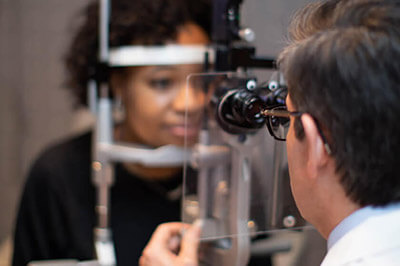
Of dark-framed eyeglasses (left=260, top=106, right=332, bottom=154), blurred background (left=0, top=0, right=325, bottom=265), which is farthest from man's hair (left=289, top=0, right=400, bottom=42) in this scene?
blurred background (left=0, top=0, right=325, bottom=265)

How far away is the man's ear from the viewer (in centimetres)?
53

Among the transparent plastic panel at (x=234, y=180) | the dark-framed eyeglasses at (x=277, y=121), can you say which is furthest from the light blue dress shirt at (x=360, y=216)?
the transparent plastic panel at (x=234, y=180)

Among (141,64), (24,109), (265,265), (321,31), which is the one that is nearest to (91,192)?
(141,64)

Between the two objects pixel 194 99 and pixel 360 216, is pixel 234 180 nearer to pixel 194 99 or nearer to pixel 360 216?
pixel 194 99

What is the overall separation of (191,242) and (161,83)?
0.55 meters

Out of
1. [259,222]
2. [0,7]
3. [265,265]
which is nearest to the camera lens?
[259,222]

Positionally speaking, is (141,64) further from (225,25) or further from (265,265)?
(265,265)

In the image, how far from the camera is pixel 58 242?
1.32m

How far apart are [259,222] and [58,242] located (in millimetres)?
767

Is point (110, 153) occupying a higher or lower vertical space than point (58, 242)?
higher

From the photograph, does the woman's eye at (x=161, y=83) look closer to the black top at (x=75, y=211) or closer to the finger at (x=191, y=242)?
the black top at (x=75, y=211)

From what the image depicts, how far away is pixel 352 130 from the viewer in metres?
0.51

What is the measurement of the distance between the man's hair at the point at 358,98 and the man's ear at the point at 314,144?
0.4 inches

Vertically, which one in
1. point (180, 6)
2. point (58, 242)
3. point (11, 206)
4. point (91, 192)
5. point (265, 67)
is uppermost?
point (180, 6)
